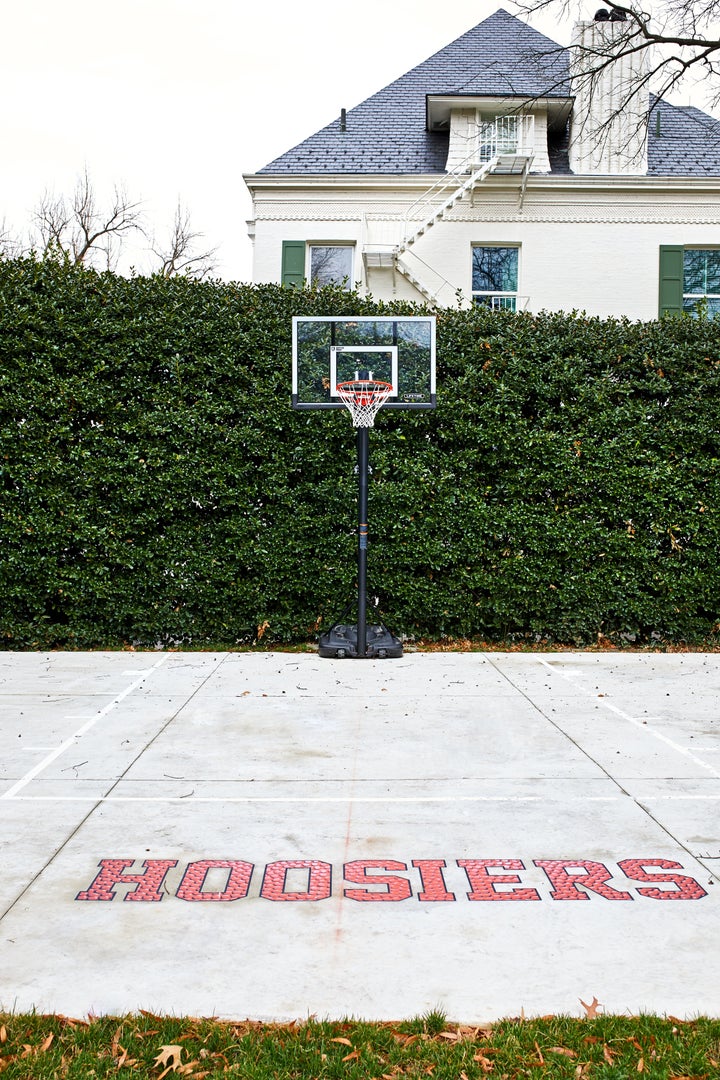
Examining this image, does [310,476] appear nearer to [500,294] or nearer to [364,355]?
[364,355]

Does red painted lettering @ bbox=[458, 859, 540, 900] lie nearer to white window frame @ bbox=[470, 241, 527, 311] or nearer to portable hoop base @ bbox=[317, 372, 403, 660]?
portable hoop base @ bbox=[317, 372, 403, 660]

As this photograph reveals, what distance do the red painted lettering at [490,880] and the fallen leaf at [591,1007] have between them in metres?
0.78

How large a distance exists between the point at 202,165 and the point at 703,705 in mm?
31664

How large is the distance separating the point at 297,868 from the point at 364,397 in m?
5.75

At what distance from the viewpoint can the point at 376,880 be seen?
3.95 meters

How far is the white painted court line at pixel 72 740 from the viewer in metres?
5.16

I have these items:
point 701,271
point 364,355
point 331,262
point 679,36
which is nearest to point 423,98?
point 331,262

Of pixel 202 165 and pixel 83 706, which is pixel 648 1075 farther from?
pixel 202 165


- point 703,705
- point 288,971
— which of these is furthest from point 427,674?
point 288,971

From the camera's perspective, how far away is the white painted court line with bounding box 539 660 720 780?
5715 millimetres

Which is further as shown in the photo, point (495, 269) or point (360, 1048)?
point (495, 269)

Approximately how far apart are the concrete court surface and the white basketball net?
9.05 feet

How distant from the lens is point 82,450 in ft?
30.3

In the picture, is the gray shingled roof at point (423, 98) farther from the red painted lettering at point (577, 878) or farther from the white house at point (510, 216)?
the red painted lettering at point (577, 878)
